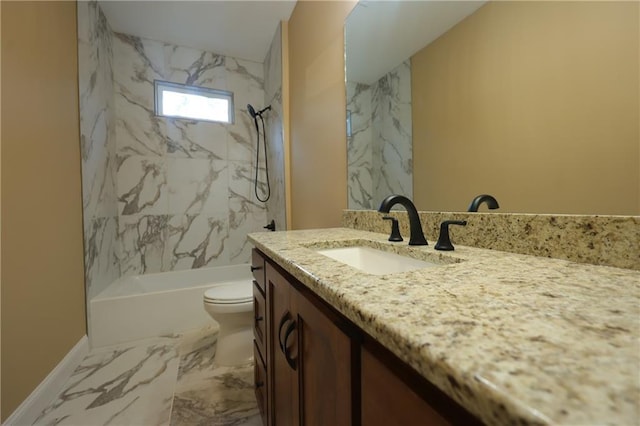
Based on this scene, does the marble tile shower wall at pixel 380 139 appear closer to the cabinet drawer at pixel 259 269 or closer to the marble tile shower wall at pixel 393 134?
the marble tile shower wall at pixel 393 134

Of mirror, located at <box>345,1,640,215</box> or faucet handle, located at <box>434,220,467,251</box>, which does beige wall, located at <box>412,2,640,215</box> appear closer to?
mirror, located at <box>345,1,640,215</box>

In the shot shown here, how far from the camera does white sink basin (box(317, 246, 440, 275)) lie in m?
0.87

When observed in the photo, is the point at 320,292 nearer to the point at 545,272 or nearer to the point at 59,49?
the point at 545,272

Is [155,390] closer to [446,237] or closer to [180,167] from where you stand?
[446,237]

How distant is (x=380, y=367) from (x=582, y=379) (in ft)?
0.69

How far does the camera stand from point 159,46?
2693 mm

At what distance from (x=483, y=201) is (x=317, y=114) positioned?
1334 millimetres

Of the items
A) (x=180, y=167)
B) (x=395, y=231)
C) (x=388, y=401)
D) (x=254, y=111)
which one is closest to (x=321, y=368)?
(x=388, y=401)

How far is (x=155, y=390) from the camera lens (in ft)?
4.79

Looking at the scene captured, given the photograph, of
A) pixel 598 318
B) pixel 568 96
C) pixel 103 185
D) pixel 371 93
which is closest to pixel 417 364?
pixel 598 318

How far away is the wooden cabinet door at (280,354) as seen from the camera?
0.69 meters

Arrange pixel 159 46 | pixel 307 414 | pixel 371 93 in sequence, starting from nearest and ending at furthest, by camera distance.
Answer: pixel 307 414 → pixel 371 93 → pixel 159 46

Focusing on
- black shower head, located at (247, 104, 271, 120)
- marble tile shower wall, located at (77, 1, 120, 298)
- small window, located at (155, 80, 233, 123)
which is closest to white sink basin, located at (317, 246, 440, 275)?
marble tile shower wall, located at (77, 1, 120, 298)

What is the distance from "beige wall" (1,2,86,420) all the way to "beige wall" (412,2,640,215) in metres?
1.80
